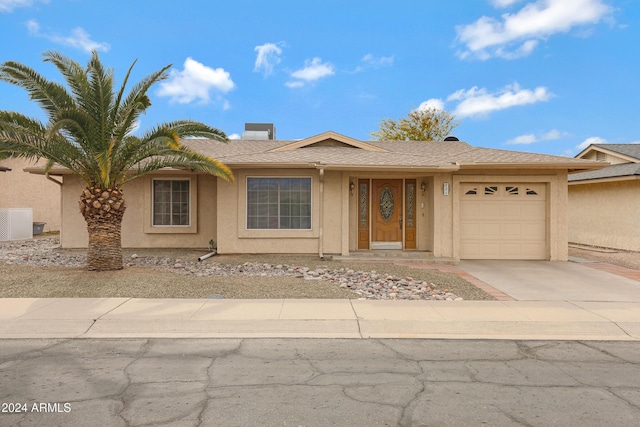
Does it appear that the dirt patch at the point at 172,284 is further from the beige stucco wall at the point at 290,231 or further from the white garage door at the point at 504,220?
the white garage door at the point at 504,220

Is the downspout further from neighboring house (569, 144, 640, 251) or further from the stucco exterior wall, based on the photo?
neighboring house (569, 144, 640, 251)

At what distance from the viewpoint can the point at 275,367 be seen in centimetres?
475

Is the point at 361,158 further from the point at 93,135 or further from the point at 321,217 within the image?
the point at 93,135

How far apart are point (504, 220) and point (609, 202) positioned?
21.7 ft

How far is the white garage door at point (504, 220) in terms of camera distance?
524 inches

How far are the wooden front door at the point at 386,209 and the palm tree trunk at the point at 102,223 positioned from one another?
7.37 meters

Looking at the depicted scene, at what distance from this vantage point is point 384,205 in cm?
1355

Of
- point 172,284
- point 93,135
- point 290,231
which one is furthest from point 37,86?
point 290,231

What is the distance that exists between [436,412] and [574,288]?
22.7ft

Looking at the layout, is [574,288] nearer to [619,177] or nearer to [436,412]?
[436,412]

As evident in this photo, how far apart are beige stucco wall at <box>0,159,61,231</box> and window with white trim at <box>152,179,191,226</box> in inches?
462

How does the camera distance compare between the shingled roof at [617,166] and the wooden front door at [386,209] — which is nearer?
the wooden front door at [386,209]

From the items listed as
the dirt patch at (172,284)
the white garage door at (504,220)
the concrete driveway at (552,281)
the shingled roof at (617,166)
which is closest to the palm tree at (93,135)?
the dirt patch at (172,284)

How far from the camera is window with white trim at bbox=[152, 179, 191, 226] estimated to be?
14.2 meters
